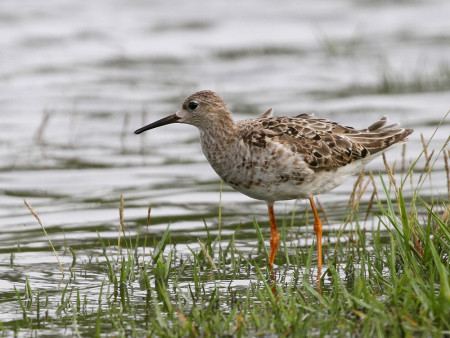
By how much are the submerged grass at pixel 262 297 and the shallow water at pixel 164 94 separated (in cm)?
33

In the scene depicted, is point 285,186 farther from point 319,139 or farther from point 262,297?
point 262,297

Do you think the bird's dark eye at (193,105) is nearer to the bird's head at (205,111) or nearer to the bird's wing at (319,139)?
the bird's head at (205,111)

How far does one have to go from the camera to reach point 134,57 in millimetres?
18609

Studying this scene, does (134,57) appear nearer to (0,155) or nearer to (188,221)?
(0,155)

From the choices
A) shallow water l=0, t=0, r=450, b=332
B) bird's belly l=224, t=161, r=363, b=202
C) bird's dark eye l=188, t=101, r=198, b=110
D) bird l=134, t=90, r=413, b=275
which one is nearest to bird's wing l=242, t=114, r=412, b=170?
bird l=134, t=90, r=413, b=275

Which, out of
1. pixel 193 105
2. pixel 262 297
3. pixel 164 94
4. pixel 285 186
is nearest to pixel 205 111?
pixel 193 105

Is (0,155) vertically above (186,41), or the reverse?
(186,41)

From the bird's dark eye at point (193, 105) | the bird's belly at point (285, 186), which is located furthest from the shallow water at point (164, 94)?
the bird's dark eye at point (193, 105)

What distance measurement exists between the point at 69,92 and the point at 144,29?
4.70 meters

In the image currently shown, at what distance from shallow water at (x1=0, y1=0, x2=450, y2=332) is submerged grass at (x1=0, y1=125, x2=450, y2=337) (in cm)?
33

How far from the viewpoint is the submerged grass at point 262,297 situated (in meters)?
5.62

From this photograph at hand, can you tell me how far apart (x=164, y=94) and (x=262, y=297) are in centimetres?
1060

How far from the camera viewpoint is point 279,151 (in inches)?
312

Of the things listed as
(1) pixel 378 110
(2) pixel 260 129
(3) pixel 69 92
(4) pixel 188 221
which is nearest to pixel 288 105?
(1) pixel 378 110
